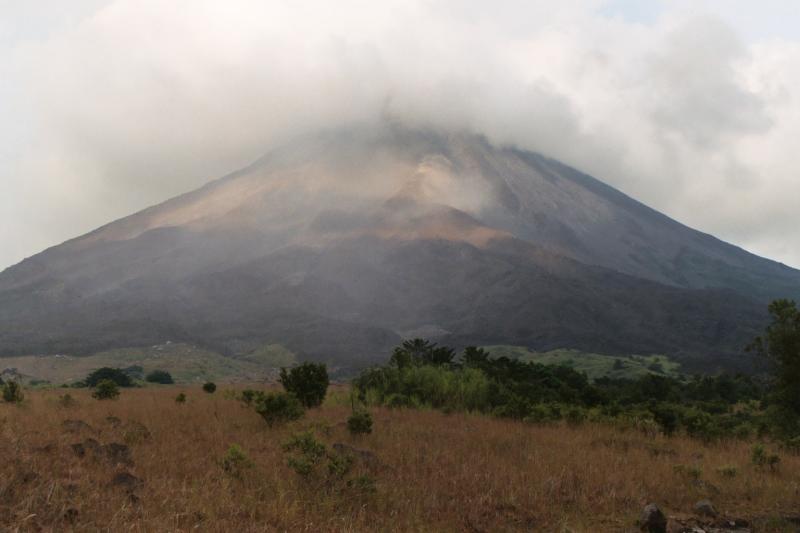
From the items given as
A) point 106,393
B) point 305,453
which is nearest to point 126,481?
point 305,453

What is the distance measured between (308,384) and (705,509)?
42.4 feet

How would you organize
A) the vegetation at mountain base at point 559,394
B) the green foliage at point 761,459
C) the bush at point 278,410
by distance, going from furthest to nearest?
1. the vegetation at mountain base at point 559,394
2. the bush at point 278,410
3. the green foliage at point 761,459

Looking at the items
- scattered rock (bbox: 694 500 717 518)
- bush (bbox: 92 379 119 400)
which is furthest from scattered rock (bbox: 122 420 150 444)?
bush (bbox: 92 379 119 400)

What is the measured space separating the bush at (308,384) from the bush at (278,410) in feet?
16.1

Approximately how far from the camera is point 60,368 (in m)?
85.8

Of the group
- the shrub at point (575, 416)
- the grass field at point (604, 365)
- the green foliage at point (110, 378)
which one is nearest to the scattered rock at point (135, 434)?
the shrub at point (575, 416)

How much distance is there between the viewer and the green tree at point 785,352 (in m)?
13.9

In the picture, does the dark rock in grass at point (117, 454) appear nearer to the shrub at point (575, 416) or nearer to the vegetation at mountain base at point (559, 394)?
the vegetation at mountain base at point (559, 394)

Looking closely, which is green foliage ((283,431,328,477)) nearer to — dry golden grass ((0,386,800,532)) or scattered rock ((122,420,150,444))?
dry golden grass ((0,386,800,532))

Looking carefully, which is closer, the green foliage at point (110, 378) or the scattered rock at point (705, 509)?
the scattered rock at point (705, 509)

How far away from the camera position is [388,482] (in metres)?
8.38

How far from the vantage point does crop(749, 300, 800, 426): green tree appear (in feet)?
45.5

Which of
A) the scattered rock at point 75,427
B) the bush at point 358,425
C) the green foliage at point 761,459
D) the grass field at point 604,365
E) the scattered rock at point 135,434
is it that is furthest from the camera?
the grass field at point 604,365

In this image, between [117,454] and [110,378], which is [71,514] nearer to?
[117,454]
